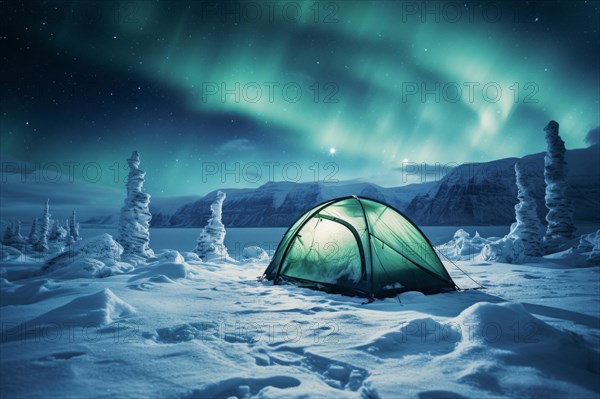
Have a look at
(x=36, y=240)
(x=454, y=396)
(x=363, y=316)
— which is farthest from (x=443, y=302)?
(x=36, y=240)

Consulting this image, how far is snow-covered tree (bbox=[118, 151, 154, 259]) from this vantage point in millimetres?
15242

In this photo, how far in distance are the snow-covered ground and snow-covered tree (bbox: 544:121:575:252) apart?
14623 millimetres

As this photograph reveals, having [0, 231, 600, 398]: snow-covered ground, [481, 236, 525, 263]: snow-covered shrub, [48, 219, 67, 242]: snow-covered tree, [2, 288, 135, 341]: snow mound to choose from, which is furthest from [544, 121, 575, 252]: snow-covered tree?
[48, 219, 67, 242]: snow-covered tree

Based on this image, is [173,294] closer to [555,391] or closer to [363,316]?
[363,316]

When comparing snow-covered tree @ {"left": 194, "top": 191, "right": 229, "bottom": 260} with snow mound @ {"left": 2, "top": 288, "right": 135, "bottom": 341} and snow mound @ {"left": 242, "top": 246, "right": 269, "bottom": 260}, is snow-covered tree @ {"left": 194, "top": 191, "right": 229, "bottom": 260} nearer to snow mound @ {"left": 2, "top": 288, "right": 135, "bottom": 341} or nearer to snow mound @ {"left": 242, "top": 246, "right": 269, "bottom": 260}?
snow mound @ {"left": 242, "top": 246, "right": 269, "bottom": 260}

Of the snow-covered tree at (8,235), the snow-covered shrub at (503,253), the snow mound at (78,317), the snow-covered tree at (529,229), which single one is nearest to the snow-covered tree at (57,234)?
the snow-covered tree at (8,235)

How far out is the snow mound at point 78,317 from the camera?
4.13 m

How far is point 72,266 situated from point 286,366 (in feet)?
31.2

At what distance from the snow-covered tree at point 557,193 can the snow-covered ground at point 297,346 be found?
48.0 feet

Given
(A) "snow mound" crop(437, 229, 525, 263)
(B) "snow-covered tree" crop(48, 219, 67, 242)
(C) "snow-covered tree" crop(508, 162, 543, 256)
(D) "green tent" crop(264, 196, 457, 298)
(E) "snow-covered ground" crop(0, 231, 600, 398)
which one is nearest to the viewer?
(E) "snow-covered ground" crop(0, 231, 600, 398)

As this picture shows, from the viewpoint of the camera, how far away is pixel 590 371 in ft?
10.5

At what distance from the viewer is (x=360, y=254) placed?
7.00m

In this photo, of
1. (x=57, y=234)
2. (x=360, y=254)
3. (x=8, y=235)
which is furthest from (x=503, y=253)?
(x=57, y=234)

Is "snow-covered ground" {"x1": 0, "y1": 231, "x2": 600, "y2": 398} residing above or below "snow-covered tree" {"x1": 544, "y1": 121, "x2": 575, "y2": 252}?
below
